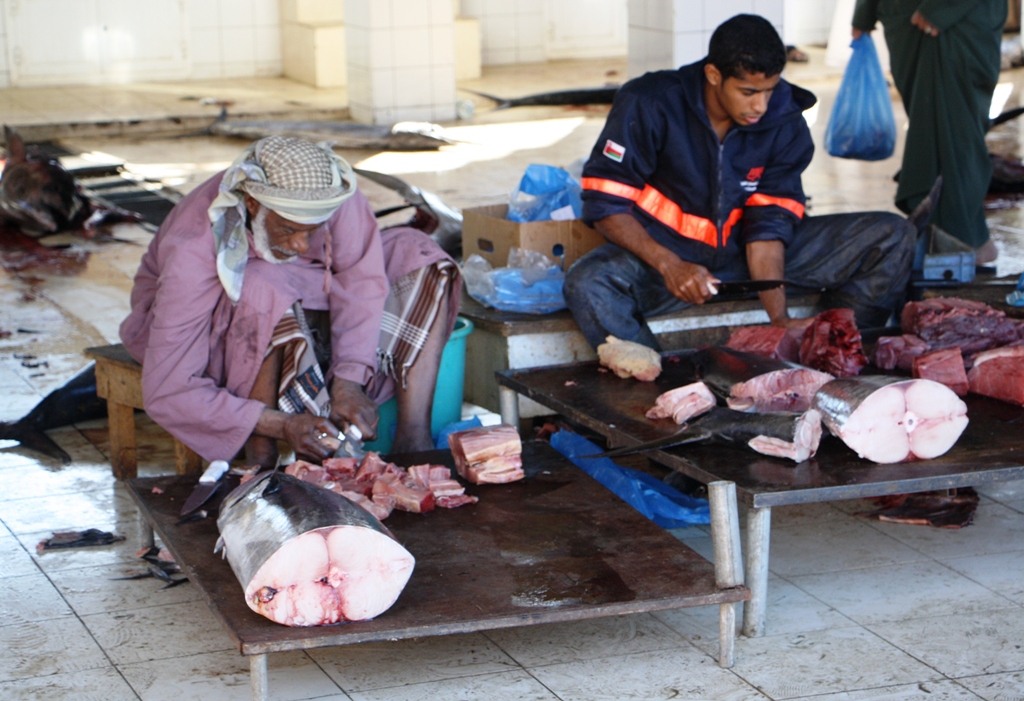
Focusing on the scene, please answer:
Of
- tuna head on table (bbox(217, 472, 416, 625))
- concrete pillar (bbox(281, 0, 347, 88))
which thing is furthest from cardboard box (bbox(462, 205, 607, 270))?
concrete pillar (bbox(281, 0, 347, 88))

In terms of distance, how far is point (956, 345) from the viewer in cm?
405

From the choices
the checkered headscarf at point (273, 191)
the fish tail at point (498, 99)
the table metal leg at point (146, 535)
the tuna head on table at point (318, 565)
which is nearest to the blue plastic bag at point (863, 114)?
the fish tail at point (498, 99)

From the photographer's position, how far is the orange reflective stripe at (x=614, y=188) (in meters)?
4.45

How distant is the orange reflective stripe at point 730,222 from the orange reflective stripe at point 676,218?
34 mm

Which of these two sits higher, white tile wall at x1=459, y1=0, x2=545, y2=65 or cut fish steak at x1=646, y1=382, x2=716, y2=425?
white tile wall at x1=459, y1=0, x2=545, y2=65

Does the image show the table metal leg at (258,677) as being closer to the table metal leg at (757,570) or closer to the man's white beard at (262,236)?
the table metal leg at (757,570)

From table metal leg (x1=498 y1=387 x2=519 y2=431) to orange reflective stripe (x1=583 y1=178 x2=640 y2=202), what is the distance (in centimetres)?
80

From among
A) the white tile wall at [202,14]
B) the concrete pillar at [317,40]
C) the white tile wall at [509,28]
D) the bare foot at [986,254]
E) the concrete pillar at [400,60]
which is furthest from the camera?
the white tile wall at [509,28]

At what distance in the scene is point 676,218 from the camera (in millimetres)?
4555

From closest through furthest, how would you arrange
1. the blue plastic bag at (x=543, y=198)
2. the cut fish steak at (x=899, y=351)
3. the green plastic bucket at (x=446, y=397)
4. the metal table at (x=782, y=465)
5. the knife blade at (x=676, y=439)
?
1. the metal table at (x=782, y=465)
2. the knife blade at (x=676, y=439)
3. the cut fish steak at (x=899, y=351)
4. the green plastic bucket at (x=446, y=397)
5. the blue plastic bag at (x=543, y=198)

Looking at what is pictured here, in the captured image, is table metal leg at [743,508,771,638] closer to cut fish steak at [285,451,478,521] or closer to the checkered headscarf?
cut fish steak at [285,451,478,521]

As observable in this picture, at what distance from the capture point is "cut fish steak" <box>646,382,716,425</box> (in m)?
3.57

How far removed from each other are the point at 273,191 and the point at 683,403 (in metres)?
1.25

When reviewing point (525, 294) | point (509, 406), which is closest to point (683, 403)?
point (509, 406)
